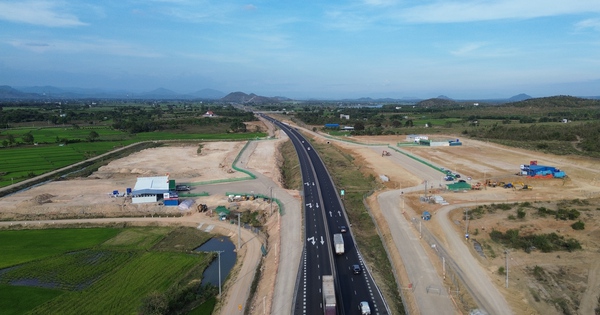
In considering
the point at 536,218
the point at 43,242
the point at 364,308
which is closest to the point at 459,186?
the point at 536,218

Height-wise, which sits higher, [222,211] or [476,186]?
[476,186]

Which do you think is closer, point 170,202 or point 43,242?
point 43,242

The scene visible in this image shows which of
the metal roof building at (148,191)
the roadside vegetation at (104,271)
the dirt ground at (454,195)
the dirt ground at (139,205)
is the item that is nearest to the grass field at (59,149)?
the dirt ground at (139,205)

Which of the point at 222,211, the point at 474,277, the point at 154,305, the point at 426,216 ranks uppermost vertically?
the point at 426,216

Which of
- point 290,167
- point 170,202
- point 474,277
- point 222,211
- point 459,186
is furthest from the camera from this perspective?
point 290,167

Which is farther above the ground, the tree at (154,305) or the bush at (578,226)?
the bush at (578,226)

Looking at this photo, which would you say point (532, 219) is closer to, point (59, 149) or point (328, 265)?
point (328, 265)

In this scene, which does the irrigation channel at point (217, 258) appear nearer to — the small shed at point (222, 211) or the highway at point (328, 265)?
the small shed at point (222, 211)

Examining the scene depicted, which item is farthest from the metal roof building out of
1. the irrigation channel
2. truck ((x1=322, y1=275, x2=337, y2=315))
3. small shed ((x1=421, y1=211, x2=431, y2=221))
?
truck ((x1=322, y1=275, x2=337, y2=315))
